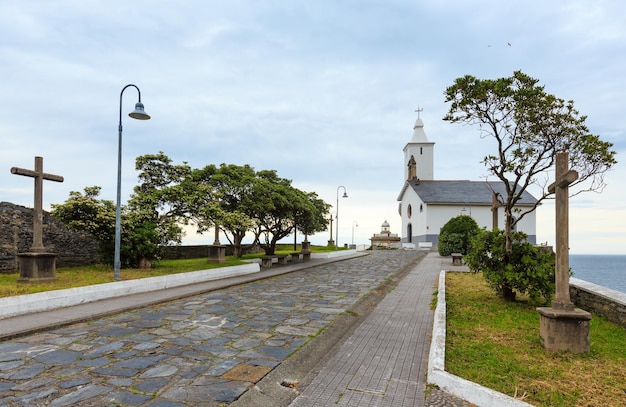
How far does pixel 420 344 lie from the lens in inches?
250

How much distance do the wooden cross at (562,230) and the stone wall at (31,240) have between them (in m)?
14.1

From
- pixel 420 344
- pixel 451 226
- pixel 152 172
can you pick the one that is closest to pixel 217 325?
pixel 420 344

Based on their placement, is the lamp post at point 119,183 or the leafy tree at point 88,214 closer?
the lamp post at point 119,183

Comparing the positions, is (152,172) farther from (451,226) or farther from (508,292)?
(451,226)

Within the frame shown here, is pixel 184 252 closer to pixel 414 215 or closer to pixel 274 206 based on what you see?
pixel 274 206

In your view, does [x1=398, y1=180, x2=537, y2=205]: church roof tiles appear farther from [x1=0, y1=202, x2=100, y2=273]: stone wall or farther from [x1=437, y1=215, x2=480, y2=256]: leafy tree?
[x1=0, y1=202, x2=100, y2=273]: stone wall

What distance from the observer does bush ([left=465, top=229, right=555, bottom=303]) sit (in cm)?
863

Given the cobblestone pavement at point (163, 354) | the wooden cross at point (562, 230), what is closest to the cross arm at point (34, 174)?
the cobblestone pavement at point (163, 354)

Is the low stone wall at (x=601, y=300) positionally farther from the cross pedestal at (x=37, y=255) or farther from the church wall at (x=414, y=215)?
the church wall at (x=414, y=215)

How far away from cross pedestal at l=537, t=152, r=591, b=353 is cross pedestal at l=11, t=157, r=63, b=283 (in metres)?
12.3

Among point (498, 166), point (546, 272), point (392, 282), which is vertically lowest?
point (392, 282)

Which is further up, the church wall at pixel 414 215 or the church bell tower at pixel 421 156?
the church bell tower at pixel 421 156

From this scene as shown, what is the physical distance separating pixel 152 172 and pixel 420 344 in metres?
14.5

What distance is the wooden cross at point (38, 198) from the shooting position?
11352mm
